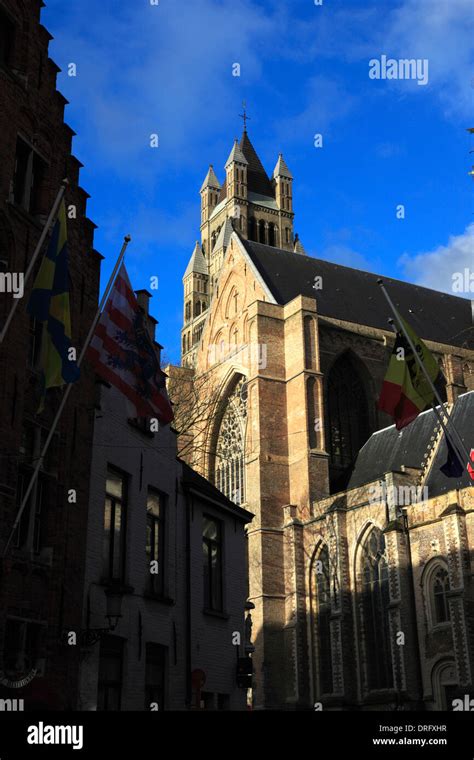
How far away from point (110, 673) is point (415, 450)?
951 inches

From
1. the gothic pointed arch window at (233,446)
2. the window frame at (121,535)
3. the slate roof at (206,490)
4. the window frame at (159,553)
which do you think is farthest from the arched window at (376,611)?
the window frame at (121,535)

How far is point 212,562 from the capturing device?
19297 mm

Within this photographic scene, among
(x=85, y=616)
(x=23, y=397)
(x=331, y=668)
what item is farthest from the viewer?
(x=331, y=668)

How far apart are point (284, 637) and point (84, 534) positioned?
2446 centimetres

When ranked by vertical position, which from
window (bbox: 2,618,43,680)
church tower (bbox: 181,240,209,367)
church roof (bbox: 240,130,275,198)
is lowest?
window (bbox: 2,618,43,680)

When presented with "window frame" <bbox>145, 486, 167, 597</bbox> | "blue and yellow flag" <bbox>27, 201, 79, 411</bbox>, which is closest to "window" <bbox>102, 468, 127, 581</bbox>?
"window frame" <bbox>145, 486, 167, 597</bbox>

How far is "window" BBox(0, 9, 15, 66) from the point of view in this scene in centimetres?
1391

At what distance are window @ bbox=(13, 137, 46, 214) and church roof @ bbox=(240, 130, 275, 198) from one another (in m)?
79.7

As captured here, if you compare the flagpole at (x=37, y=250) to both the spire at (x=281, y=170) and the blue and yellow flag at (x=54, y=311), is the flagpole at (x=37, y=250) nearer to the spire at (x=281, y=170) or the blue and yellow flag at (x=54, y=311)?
the blue and yellow flag at (x=54, y=311)

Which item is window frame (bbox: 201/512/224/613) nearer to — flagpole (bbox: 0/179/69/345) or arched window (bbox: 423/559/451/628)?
flagpole (bbox: 0/179/69/345)

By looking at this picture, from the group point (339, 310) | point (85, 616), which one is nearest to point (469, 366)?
point (339, 310)

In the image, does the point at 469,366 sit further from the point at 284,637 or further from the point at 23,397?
the point at 23,397

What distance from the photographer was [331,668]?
114 ft

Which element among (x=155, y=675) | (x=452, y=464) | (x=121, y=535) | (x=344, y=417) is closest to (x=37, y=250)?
(x=121, y=535)
